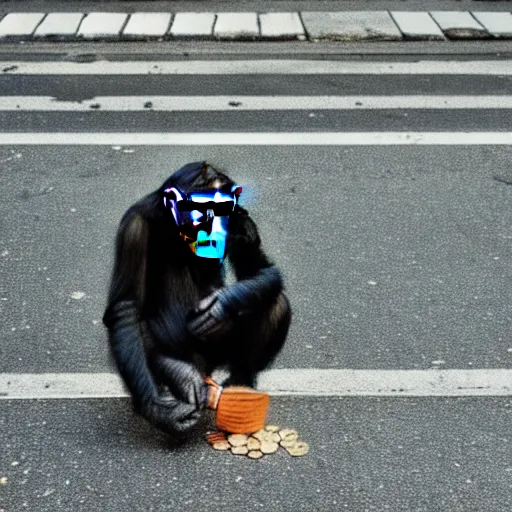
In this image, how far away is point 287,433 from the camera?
354cm

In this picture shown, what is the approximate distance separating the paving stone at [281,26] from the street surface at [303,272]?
840 mm

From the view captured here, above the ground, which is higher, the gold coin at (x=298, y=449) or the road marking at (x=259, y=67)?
the road marking at (x=259, y=67)

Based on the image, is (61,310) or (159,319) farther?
(61,310)

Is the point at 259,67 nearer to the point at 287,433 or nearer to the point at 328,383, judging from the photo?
the point at 328,383

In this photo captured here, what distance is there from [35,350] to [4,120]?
3.02 metres

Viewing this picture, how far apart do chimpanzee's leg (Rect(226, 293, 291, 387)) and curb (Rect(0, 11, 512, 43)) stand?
17.9ft

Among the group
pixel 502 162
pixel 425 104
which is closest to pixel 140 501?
pixel 502 162

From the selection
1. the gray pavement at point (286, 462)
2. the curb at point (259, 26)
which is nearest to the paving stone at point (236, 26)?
the curb at point (259, 26)

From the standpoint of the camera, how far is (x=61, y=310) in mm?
4418

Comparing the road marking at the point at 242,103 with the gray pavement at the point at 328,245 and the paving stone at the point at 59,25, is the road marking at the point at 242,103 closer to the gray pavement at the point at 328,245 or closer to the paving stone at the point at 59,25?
the gray pavement at the point at 328,245

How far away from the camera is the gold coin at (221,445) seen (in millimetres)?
3438

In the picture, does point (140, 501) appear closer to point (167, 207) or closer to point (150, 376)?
point (150, 376)

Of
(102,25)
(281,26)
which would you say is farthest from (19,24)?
(281,26)

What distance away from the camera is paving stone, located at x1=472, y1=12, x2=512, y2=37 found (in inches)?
339
